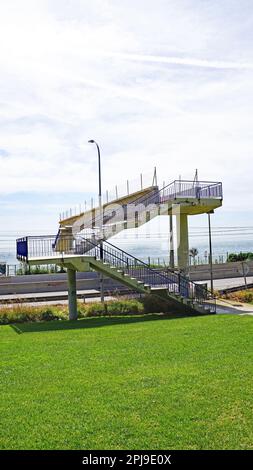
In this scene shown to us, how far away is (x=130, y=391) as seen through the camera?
9.41 metres

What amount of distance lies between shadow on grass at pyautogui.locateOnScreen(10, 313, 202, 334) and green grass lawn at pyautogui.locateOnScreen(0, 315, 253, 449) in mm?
3112

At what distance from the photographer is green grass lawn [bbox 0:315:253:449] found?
23.6 feet

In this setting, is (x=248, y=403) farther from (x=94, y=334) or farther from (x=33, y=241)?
(x=33, y=241)

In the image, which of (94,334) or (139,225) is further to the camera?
(139,225)

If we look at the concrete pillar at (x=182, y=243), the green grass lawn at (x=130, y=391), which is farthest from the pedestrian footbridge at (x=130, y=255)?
the green grass lawn at (x=130, y=391)

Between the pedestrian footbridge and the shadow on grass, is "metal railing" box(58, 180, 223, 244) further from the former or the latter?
the shadow on grass

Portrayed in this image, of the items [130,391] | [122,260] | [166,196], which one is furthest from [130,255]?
[130,391]

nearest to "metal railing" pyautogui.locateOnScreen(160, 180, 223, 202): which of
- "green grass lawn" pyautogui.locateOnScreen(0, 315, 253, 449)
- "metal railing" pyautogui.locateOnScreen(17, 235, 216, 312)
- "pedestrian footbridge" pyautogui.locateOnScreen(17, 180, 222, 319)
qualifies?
"pedestrian footbridge" pyautogui.locateOnScreen(17, 180, 222, 319)

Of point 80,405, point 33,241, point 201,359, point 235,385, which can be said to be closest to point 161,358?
point 201,359

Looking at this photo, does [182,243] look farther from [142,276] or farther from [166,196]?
[142,276]

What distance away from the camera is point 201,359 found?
11797mm

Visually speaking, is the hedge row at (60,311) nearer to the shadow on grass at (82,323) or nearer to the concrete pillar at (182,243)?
the shadow on grass at (82,323)

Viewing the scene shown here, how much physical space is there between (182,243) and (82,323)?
32.0 feet
